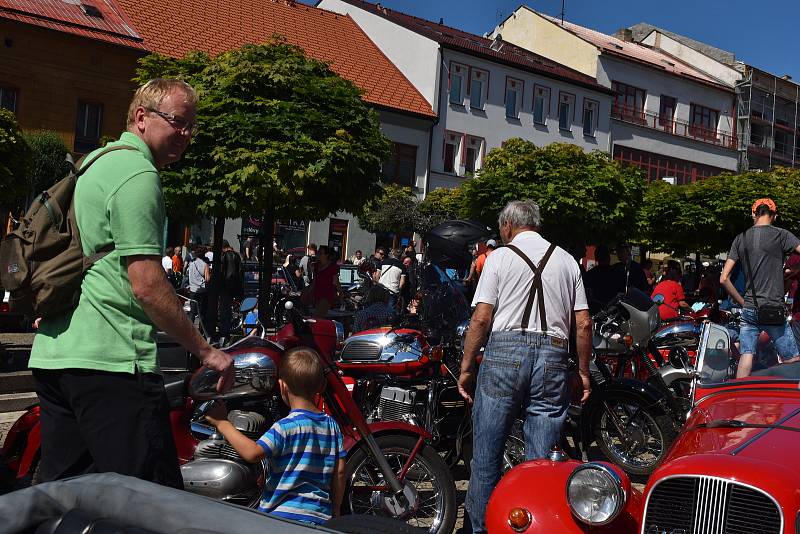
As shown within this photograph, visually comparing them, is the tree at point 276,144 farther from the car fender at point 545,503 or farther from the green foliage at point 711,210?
the green foliage at point 711,210

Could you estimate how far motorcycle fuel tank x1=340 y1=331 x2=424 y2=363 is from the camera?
5859 millimetres

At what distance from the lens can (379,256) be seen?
26031 millimetres

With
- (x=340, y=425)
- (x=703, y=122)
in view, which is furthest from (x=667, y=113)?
(x=340, y=425)

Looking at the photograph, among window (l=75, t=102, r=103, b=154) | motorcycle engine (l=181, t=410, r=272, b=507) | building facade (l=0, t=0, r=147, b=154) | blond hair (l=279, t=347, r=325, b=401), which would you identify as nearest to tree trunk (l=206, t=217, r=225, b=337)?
motorcycle engine (l=181, t=410, r=272, b=507)

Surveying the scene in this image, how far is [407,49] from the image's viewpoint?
127 ft

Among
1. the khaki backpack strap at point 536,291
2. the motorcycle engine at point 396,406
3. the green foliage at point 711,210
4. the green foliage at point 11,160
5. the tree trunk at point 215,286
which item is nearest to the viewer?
the khaki backpack strap at point 536,291

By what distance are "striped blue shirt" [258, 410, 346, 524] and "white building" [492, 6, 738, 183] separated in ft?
144

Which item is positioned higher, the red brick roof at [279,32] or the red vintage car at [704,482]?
the red brick roof at [279,32]

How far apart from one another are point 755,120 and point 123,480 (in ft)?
191

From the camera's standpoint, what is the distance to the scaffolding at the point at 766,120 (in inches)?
2110

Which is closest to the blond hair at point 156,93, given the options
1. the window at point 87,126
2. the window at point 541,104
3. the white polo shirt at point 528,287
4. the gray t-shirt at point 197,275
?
the white polo shirt at point 528,287

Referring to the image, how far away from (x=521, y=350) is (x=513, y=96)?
3754 centimetres

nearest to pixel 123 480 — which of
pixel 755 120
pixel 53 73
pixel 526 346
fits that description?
pixel 526 346

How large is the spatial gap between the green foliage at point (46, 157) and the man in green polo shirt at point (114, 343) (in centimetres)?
2428
